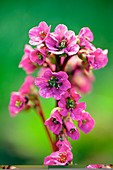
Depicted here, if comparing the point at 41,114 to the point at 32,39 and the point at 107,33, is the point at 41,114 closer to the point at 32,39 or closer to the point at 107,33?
the point at 32,39

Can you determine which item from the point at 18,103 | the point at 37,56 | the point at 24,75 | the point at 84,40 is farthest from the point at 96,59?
the point at 24,75

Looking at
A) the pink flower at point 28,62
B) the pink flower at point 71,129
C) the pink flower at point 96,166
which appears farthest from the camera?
the pink flower at point 96,166

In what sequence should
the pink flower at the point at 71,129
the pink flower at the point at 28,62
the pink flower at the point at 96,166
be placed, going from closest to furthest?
the pink flower at the point at 71,129, the pink flower at the point at 28,62, the pink flower at the point at 96,166

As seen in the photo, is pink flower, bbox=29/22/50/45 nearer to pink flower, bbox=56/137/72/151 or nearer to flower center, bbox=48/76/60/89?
flower center, bbox=48/76/60/89

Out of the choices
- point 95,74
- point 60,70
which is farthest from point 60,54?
point 95,74

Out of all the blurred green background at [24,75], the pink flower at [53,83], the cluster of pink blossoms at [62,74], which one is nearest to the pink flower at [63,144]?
the cluster of pink blossoms at [62,74]

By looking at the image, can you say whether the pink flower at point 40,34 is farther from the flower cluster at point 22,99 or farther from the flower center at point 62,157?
the flower center at point 62,157
